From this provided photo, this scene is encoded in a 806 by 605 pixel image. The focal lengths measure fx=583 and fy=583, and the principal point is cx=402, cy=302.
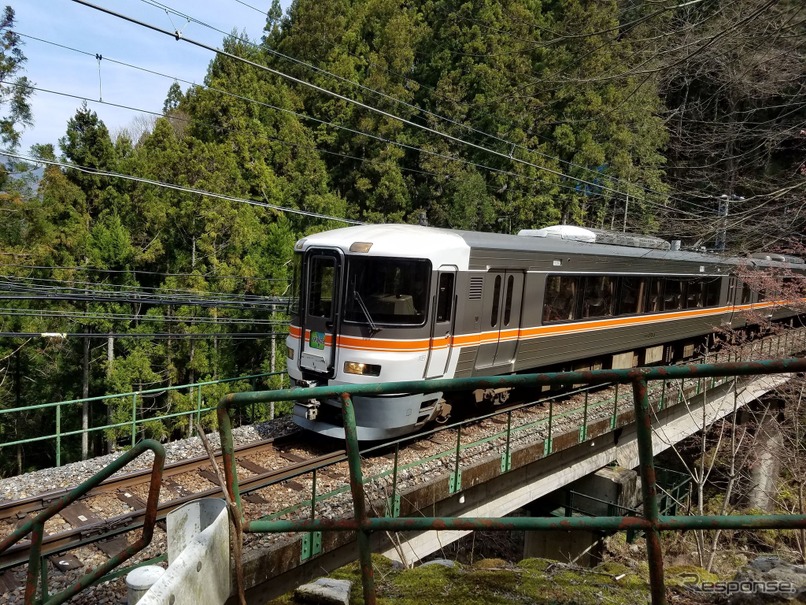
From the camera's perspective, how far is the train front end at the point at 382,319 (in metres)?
7.62

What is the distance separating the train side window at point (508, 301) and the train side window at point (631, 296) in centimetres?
368

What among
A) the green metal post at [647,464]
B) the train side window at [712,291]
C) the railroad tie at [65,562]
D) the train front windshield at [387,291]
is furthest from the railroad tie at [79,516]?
the train side window at [712,291]

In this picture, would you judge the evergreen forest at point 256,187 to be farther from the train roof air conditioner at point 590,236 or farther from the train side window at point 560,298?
the train side window at point 560,298

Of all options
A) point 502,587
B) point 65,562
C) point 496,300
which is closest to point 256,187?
point 496,300

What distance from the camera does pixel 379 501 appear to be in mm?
6715

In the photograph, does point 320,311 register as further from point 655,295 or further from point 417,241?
point 655,295

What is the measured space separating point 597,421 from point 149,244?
18.5 meters

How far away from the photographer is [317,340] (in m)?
8.12

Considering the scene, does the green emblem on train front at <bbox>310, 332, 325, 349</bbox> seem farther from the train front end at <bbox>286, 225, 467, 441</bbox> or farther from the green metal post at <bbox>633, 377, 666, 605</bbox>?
the green metal post at <bbox>633, 377, 666, 605</bbox>

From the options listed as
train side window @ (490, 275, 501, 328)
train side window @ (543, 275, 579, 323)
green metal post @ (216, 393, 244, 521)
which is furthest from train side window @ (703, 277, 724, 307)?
green metal post @ (216, 393, 244, 521)

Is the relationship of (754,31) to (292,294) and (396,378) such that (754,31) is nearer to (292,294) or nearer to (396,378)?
(396,378)

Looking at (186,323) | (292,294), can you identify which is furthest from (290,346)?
(186,323)

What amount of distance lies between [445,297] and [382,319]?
967 millimetres

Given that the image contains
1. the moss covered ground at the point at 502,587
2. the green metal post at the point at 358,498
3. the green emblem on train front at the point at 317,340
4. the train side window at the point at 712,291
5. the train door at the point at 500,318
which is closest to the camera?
the green metal post at the point at 358,498
